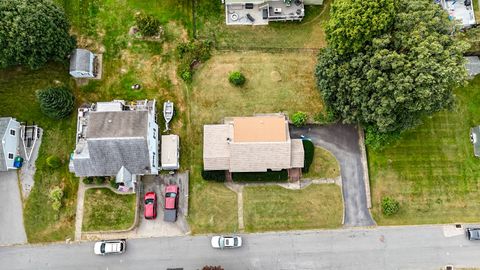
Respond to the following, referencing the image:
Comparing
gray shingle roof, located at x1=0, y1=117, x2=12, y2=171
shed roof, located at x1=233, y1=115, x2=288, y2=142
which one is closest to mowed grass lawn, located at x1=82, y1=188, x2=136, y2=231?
gray shingle roof, located at x1=0, y1=117, x2=12, y2=171

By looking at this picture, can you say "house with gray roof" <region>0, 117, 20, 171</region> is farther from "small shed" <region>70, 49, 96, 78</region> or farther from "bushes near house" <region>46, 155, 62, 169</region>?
"small shed" <region>70, 49, 96, 78</region>

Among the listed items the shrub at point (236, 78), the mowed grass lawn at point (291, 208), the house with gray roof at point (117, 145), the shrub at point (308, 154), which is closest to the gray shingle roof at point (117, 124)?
the house with gray roof at point (117, 145)

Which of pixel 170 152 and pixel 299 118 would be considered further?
pixel 299 118

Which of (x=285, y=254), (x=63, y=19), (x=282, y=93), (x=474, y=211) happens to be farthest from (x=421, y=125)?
(x=63, y=19)

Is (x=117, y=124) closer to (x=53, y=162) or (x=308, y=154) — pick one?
(x=53, y=162)

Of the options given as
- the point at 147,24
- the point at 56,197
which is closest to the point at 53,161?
the point at 56,197

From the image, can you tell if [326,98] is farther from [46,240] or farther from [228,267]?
[46,240]
